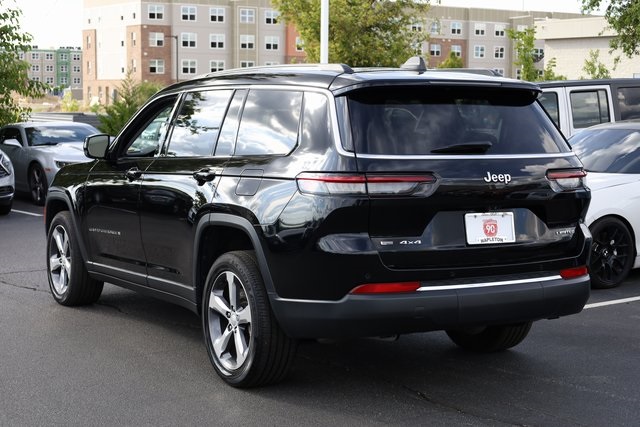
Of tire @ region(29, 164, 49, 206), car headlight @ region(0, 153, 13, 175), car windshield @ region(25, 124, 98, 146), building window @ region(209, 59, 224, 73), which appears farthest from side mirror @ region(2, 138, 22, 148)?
building window @ region(209, 59, 224, 73)

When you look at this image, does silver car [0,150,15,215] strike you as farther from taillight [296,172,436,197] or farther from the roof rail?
taillight [296,172,436,197]

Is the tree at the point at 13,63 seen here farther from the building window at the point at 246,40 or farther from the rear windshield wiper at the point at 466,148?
the building window at the point at 246,40

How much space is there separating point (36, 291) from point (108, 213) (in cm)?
210

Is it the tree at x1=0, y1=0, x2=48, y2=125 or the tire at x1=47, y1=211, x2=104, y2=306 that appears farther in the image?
the tree at x1=0, y1=0, x2=48, y2=125

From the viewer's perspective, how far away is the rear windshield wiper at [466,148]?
548cm

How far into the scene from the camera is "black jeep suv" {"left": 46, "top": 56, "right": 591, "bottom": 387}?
5.30m

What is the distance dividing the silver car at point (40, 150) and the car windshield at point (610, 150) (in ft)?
32.9

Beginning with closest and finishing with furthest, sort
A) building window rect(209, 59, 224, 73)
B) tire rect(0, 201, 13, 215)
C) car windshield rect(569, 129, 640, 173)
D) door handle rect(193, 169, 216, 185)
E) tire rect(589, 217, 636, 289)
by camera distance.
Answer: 1. door handle rect(193, 169, 216, 185)
2. tire rect(589, 217, 636, 289)
3. car windshield rect(569, 129, 640, 173)
4. tire rect(0, 201, 13, 215)
5. building window rect(209, 59, 224, 73)

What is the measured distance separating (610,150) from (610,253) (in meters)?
1.31

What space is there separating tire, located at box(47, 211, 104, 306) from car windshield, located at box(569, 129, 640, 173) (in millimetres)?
5173

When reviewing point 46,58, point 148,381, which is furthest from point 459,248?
point 46,58

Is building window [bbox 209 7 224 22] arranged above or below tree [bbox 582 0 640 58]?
above

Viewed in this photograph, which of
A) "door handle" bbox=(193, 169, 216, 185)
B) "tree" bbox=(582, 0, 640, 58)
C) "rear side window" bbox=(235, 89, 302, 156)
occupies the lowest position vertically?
"door handle" bbox=(193, 169, 216, 185)

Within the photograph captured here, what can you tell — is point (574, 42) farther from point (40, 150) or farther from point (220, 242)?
point (220, 242)
